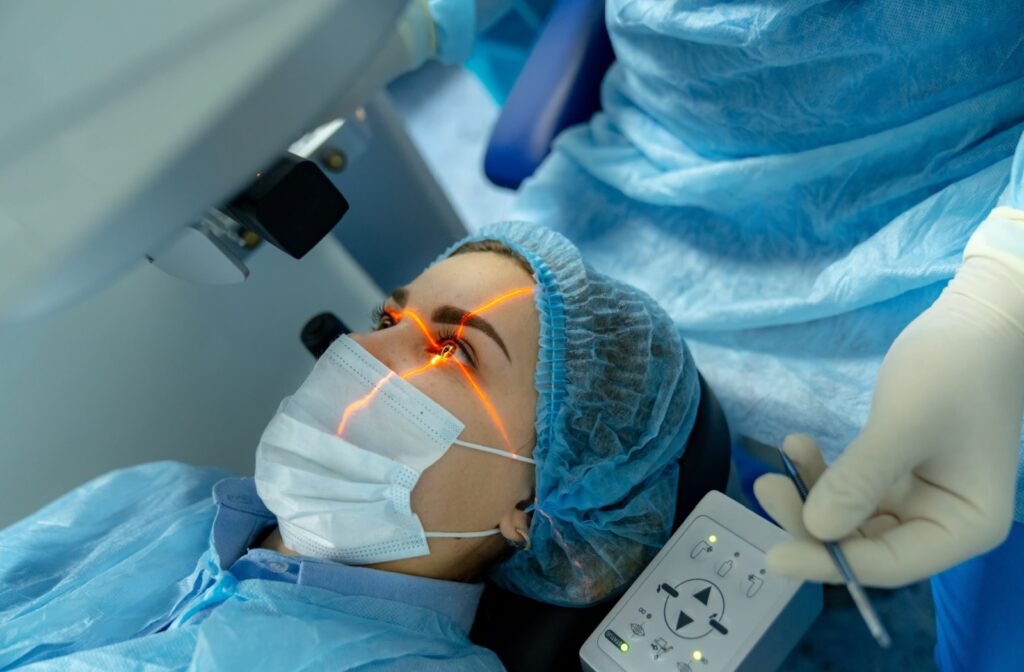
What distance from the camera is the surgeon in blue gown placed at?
0.73 m

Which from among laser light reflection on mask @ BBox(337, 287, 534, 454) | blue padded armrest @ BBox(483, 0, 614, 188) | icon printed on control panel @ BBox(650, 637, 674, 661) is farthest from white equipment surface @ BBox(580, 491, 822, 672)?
blue padded armrest @ BBox(483, 0, 614, 188)

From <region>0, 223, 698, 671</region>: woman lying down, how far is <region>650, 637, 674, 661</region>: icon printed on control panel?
130 millimetres

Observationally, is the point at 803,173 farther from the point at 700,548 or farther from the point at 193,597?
the point at 193,597

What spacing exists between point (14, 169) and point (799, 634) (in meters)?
0.97

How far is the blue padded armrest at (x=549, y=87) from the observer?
1546 mm

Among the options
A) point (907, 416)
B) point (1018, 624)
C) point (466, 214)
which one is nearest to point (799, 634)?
point (1018, 624)

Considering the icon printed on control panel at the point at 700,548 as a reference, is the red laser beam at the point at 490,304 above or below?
above

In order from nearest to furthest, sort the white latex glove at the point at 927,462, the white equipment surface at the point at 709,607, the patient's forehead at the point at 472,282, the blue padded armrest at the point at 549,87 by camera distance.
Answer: the white latex glove at the point at 927,462 < the white equipment surface at the point at 709,607 < the patient's forehead at the point at 472,282 < the blue padded armrest at the point at 549,87

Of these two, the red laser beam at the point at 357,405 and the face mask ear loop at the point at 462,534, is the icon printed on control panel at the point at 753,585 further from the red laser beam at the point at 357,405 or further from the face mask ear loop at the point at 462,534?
the red laser beam at the point at 357,405

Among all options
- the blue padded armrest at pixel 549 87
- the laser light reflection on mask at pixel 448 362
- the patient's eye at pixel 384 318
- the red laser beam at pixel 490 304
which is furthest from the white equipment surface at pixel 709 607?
the blue padded armrest at pixel 549 87

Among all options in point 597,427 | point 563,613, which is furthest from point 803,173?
point 563,613

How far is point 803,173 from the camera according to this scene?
3.96 feet

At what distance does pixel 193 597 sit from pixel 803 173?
111 cm

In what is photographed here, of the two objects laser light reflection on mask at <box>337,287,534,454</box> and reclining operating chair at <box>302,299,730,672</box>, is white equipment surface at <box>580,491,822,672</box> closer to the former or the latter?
reclining operating chair at <box>302,299,730,672</box>
